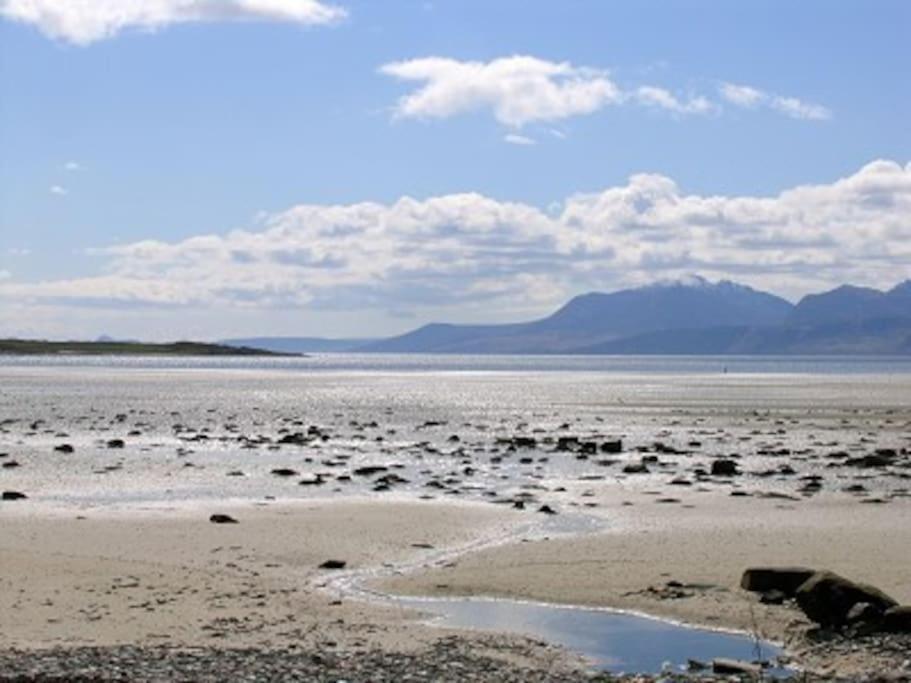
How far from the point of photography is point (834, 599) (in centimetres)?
1748

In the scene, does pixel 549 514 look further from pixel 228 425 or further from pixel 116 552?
pixel 228 425

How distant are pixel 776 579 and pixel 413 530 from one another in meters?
9.79

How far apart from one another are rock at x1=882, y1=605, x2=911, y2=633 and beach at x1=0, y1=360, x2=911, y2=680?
29.8 inches

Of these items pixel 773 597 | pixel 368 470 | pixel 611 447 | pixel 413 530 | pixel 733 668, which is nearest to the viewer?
pixel 733 668

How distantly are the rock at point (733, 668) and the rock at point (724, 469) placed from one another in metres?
24.6

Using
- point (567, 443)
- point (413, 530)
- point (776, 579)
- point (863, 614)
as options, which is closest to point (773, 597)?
point (776, 579)

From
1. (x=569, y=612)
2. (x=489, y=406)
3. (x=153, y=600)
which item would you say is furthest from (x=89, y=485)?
(x=489, y=406)

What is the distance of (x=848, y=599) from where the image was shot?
685 inches

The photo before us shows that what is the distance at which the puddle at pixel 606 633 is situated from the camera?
653 inches

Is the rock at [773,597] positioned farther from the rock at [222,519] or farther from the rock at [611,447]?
the rock at [611,447]

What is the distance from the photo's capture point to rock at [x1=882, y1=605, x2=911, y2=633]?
16609 mm

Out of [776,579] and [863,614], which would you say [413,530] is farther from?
[863,614]

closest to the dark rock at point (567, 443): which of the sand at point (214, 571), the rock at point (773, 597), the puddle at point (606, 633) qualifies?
the sand at point (214, 571)

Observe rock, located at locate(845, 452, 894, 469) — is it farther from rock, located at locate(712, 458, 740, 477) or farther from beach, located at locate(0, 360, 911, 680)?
rock, located at locate(712, 458, 740, 477)
